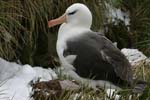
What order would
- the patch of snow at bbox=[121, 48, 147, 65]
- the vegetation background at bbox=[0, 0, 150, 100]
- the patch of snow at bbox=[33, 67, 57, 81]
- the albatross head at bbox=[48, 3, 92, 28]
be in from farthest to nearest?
the patch of snow at bbox=[121, 48, 147, 65], the vegetation background at bbox=[0, 0, 150, 100], the patch of snow at bbox=[33, 67, 57, 81], the albatross head at bbox=[48, 3, 92, 28]

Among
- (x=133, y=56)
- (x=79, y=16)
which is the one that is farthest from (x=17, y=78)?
(x=133, y=56)

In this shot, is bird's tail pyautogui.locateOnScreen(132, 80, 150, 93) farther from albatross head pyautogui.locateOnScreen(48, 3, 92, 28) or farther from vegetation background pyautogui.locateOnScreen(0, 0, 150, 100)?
vegetation background pyautogui.locateOnScreen(0, 0, 150, 100)

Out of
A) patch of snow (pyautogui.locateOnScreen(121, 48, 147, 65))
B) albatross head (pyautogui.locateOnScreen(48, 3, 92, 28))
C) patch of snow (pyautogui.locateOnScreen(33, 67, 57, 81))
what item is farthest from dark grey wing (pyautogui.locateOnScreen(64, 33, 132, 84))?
patch of snow (pyautogui.locateOnScreen(121, 48, 147, 65))

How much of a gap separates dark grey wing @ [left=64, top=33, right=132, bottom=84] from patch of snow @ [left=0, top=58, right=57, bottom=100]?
0.44 metres

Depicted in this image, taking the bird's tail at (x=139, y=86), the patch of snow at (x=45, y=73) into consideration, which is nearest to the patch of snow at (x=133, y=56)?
the patch of snow at (x=45, y=73)

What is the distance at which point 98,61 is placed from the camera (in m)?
4.26

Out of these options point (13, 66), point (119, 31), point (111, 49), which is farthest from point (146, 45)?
point (111, 49)

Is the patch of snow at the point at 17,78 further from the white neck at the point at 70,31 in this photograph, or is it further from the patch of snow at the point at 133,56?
the patch of snow at the point at 133,56

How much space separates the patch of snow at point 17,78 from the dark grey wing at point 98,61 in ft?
1.43

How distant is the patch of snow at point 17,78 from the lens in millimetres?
4219

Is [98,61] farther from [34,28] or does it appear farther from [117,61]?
[34,28]

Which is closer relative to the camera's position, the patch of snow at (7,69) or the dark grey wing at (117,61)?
the dark grey wing at (117,61)

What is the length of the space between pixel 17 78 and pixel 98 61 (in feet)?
2.85

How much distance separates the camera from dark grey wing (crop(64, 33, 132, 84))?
4238 millimetres
